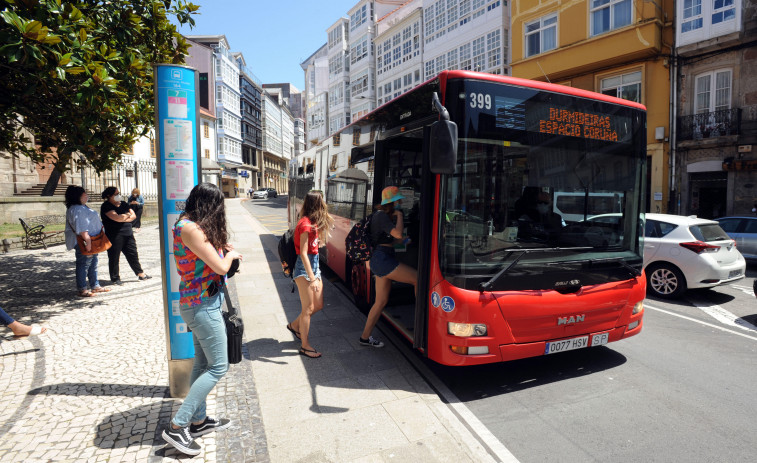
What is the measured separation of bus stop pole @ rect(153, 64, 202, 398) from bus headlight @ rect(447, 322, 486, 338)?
233 centimetres

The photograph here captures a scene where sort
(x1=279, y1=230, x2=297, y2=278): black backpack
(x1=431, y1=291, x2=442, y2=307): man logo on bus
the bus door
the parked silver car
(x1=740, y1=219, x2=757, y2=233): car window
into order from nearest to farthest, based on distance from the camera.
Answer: (x1=431, y1=291, x2=442, y2=307): man logo on bus
(x1=279, y1=230, x2=297, y2=278): black backpack
the bus door
the parked silver car
(x1=740, y1=219, x2=757, y2=233): car window

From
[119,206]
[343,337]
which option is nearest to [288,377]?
[343,337]

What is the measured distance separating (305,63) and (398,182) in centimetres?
7796

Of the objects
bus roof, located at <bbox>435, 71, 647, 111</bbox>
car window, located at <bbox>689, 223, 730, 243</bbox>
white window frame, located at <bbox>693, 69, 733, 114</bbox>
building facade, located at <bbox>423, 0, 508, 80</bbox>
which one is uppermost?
building facade, located at <bbox>423, 0, 508, 80</bbox>

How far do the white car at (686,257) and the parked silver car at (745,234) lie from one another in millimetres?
3526

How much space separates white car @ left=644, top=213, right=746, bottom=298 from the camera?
739 cm

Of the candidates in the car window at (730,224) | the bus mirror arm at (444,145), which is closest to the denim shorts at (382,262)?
the bus mirror arm at (444,145)

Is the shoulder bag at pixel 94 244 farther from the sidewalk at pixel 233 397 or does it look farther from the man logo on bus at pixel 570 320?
the man logo on bus at pixel 570 320

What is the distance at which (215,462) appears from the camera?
2.96 meters

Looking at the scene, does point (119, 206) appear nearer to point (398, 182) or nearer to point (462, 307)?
point (398, 182)

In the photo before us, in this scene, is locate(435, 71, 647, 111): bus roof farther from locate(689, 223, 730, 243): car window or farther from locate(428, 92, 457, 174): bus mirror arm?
locate(689, 223, 730, 243): car window

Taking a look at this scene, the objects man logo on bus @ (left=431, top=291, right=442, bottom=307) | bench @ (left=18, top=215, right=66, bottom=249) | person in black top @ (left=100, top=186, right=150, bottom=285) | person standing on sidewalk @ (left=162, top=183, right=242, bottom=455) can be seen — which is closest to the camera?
person standing on sidewalk @ (left=162, top=183, right=242, bottom=455)

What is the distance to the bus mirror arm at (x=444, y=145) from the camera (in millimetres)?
3518

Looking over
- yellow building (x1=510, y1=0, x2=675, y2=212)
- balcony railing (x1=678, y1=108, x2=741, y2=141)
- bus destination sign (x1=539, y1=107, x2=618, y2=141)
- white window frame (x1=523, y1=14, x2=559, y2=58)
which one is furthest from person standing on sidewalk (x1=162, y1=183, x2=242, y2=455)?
white window frame (x1=523, y1=14, x2=559, y2=58)
